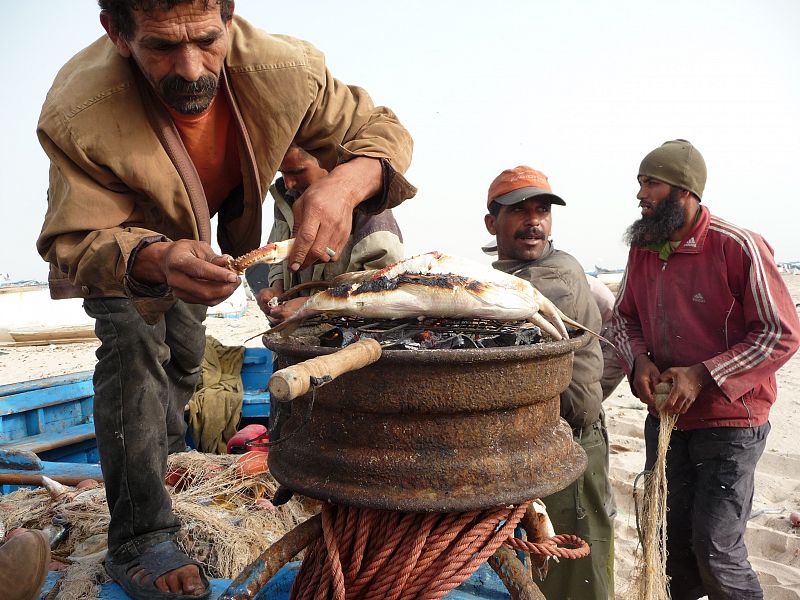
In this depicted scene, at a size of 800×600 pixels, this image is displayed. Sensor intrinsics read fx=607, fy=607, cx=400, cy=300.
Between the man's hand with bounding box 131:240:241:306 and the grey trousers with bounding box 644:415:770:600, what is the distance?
9.46ft

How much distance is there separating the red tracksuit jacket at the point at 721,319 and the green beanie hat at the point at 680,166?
0.77 feet

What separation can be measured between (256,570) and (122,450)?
111 centimetres

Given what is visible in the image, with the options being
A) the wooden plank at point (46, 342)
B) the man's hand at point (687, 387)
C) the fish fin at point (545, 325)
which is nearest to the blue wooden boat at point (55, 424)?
the fish fin at point (545, 325)

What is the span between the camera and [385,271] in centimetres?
157

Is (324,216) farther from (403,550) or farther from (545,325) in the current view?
(403,550)

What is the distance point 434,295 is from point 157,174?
4.27 ft

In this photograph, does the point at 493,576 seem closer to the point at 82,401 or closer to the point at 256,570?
the point at 256,570

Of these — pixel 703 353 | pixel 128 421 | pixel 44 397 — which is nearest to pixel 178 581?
pixel 128 421

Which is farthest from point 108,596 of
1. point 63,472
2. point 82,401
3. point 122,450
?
point 82,401

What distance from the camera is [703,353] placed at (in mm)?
3461

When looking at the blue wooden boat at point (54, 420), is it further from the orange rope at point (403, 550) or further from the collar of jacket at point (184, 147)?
the orange rope at point (403, 550)

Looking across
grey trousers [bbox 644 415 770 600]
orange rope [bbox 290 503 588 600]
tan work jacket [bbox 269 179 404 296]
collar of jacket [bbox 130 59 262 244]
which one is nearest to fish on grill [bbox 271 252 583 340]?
orange rope [bbox 290 503 588 600]

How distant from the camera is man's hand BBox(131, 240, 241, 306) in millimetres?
1605

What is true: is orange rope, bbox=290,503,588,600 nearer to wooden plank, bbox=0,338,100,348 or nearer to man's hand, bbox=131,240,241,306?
man's hand, bbox=131,240,241,306
